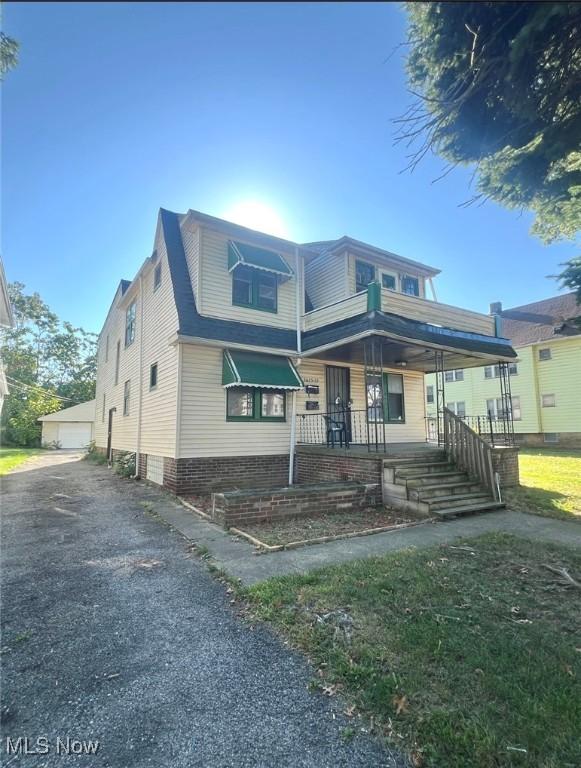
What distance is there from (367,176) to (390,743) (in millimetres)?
6398

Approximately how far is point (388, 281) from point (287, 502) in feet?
30.6

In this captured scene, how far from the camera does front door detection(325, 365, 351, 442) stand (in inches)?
488

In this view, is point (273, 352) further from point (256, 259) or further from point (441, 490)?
point (441, 490)

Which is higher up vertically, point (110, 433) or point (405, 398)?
point (405, 398)

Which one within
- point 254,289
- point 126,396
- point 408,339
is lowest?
point 126,396

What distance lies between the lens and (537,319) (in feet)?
83.4

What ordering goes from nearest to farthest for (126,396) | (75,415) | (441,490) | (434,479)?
1. (441,490)
2. (434,479)
3. (126,396)
4. (75,415)

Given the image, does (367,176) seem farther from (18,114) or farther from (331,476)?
(331,476)

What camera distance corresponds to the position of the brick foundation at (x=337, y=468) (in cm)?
857

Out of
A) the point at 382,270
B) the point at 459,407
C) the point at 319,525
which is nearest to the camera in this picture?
the point at 319,525

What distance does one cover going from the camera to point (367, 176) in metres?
5.77

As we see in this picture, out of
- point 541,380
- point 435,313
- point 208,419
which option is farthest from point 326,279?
point 541,380

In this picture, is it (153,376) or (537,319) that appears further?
(537,319)

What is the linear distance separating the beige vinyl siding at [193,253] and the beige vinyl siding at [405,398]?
3812 mm
